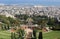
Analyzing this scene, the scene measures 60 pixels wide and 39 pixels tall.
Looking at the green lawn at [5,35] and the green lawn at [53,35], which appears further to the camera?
the green lawn at [53,35]

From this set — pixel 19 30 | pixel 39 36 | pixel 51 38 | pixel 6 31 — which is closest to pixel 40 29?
pixel 39 36

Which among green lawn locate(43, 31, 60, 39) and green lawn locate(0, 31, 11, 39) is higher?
green lawn locate(0, 31, 11, 39)

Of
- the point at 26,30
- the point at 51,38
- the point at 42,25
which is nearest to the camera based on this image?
the point at 26,30

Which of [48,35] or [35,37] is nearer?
[35,37]

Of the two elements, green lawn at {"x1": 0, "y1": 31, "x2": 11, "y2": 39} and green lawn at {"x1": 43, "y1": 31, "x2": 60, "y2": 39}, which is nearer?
green lawn at {"x1": 0, "y1": 31, "x2": 11, "y2": 39}

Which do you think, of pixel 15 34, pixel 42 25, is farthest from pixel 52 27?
pixel 15 34

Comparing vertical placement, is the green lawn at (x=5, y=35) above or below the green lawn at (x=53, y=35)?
above

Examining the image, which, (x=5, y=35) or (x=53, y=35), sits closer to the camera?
(x=5, y=35)

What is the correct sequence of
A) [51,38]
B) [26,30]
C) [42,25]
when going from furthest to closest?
[51,38] < [42,25] < [26,30]

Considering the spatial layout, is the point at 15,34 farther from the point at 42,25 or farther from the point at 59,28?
the point at 59,28

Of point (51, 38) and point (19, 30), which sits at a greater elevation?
point (19, 30)
